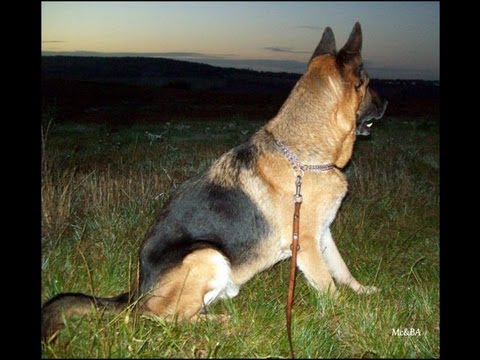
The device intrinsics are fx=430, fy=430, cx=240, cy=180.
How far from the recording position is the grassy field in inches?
127

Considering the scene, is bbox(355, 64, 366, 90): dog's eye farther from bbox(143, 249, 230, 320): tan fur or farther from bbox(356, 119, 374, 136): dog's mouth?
bbox(143, 249, 230, 320): tan fur

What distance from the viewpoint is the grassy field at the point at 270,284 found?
3217 millimetres

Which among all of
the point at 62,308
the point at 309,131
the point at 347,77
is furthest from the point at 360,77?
the point at 62,308

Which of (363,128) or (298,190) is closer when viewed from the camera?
(298,190)

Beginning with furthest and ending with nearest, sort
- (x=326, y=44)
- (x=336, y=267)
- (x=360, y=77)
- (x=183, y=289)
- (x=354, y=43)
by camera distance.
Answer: (x=336, y=267) < (x=326, y=44) < (x=360, y=77) < (x=354, y=43) < (x=183, y=289)

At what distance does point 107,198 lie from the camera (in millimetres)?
6492

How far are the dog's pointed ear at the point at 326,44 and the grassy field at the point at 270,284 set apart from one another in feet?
7.57

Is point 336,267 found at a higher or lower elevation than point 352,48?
lower

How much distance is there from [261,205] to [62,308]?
1795mm

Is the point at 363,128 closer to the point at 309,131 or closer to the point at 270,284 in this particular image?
the point at 309,131

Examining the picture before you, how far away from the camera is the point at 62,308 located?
10.2ft

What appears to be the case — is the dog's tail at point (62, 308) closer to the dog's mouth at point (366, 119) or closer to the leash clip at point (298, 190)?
the leash clip at point (298, 190)

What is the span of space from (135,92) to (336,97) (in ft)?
106
